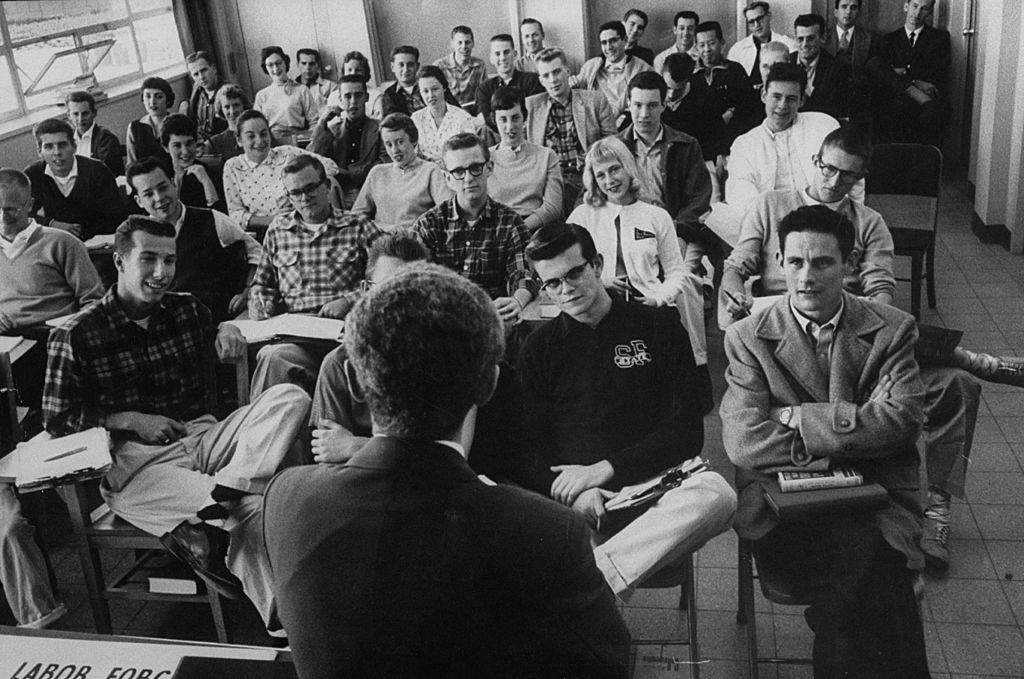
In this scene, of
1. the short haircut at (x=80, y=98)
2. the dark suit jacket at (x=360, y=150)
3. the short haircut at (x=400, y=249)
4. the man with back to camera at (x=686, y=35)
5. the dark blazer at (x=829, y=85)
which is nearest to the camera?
the short haircut at (x=400, y=249)

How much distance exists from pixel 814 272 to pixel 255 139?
138 inches

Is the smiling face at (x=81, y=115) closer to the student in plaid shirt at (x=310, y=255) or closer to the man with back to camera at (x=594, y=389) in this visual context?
the student in plaid shirt at (x=310, y=255)

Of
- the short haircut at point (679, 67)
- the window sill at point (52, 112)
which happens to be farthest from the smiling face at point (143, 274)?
the window sill at point (52, 112)

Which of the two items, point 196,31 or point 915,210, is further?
point 196,31

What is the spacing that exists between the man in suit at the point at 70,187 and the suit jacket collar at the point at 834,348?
3.83 meters

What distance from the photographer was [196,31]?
8.71 m

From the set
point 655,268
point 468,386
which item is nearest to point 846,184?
point 655,268

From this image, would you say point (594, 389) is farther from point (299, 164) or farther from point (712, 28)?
point (712, 28)

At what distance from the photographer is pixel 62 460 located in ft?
8.24

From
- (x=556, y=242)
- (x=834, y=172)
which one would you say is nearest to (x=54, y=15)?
(x=556, y=242)

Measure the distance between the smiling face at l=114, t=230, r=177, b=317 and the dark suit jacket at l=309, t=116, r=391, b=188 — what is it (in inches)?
114

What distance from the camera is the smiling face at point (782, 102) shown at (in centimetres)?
427

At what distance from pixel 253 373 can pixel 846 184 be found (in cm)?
237

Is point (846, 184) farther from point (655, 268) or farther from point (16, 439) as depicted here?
point (16, 439)
